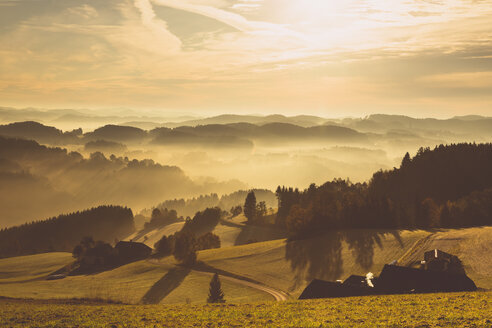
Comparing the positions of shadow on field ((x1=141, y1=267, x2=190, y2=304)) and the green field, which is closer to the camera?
the green field

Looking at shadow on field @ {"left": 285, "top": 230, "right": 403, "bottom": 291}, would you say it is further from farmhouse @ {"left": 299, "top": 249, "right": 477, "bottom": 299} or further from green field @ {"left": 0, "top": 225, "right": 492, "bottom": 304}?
farmhouse @ {"left": 299, "top": 249, "right": 477, "bottom": 299}

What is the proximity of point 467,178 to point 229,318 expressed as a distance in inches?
7343

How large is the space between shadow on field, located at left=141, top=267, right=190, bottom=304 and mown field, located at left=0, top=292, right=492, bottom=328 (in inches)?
1546

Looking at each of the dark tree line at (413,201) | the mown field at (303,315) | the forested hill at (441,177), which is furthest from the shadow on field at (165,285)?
the forested hill at (441,177)

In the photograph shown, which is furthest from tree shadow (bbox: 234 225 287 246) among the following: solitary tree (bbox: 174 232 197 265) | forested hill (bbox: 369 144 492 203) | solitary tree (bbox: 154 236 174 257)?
solitary tree (bbox: 174 232 197 265)

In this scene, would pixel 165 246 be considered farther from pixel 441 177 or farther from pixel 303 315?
pixel 441 177

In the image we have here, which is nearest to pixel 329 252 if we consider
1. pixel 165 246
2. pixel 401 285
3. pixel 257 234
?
pixel 401 285

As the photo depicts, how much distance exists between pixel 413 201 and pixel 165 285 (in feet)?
346

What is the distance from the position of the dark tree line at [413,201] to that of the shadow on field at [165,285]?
41.0m

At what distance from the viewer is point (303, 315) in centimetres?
3397

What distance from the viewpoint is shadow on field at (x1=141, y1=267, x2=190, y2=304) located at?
78.9 metres

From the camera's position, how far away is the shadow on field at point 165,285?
259 ft

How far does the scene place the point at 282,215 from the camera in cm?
18700

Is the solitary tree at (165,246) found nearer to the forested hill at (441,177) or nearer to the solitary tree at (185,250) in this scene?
the solitary tree at (185,250)
